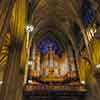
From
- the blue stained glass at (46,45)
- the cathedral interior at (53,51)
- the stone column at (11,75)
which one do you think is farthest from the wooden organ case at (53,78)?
the stone column at (11,75)

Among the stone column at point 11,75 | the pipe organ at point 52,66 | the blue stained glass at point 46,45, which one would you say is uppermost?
the blue stained glass at point 46,45

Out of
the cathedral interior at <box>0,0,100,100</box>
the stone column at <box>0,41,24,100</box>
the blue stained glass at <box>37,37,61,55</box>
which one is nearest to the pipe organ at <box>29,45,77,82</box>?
the cathedral interior at <box>0,0,100,100</box>

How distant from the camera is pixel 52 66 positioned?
19188 millimetres

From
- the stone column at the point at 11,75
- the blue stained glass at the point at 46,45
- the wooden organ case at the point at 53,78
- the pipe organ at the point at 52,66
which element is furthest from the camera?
the blue stained glass at the point at 46,45

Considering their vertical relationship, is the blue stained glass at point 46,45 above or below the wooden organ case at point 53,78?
above

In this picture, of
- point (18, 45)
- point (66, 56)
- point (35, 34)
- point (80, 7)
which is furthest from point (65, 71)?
point (18, 45)

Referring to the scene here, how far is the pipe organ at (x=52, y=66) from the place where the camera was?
1773cm

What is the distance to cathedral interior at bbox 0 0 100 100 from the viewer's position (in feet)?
38.7

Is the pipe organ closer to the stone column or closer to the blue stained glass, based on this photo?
the blue stained glass

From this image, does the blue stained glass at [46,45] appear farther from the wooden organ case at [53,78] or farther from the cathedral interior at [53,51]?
the wooden organ case at [53,78]

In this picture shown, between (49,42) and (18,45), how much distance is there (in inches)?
399

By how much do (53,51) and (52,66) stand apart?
6.96 ft

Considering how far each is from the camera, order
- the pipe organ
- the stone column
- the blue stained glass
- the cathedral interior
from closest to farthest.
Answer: the stone column
the cathedral interior
the pipe organ
the blue stained glass

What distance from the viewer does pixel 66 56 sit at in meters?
19.8
